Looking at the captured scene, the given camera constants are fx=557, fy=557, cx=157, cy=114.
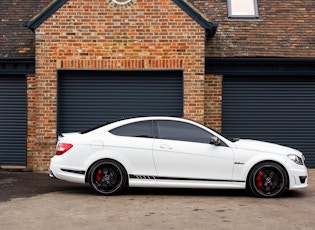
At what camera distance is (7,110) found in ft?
47.4

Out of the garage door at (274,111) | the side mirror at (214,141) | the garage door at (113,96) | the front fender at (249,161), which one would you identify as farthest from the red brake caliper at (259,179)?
the garage door at (274,111)

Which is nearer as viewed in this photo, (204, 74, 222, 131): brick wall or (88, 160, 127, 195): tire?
(88, 160, 127, 195): tire

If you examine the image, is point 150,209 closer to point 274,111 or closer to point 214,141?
point 214,141

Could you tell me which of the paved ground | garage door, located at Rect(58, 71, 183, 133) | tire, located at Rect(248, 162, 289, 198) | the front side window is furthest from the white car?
the front side window

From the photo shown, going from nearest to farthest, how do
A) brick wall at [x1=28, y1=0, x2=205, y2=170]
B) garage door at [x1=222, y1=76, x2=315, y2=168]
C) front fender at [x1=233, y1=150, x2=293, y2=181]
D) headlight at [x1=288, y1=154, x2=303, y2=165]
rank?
front fender at [x1=233, y1=150, x2=293, y2=181], headlight at [x1=288, y1=154, x2=303, y2=165], brick wall at [x1=28, y1=0, x2=205, y2=170], garage door at [x1=222, y1=76, x2=315, y2=168]

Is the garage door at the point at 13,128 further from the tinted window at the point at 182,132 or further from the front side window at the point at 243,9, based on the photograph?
the front side window at the point at 243,9

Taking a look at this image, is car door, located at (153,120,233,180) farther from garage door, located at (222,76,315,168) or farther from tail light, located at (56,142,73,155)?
garage door, located at (222,76,315,168)

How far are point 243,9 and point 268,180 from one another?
719 centimetres

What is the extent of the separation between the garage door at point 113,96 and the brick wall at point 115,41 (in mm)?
403

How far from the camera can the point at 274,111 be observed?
48.0 ft

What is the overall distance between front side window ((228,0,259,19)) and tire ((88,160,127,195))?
7.22 m

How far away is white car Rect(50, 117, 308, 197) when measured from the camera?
9.84 m

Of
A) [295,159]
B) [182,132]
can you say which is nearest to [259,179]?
[295,159]

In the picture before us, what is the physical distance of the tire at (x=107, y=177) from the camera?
985cm
